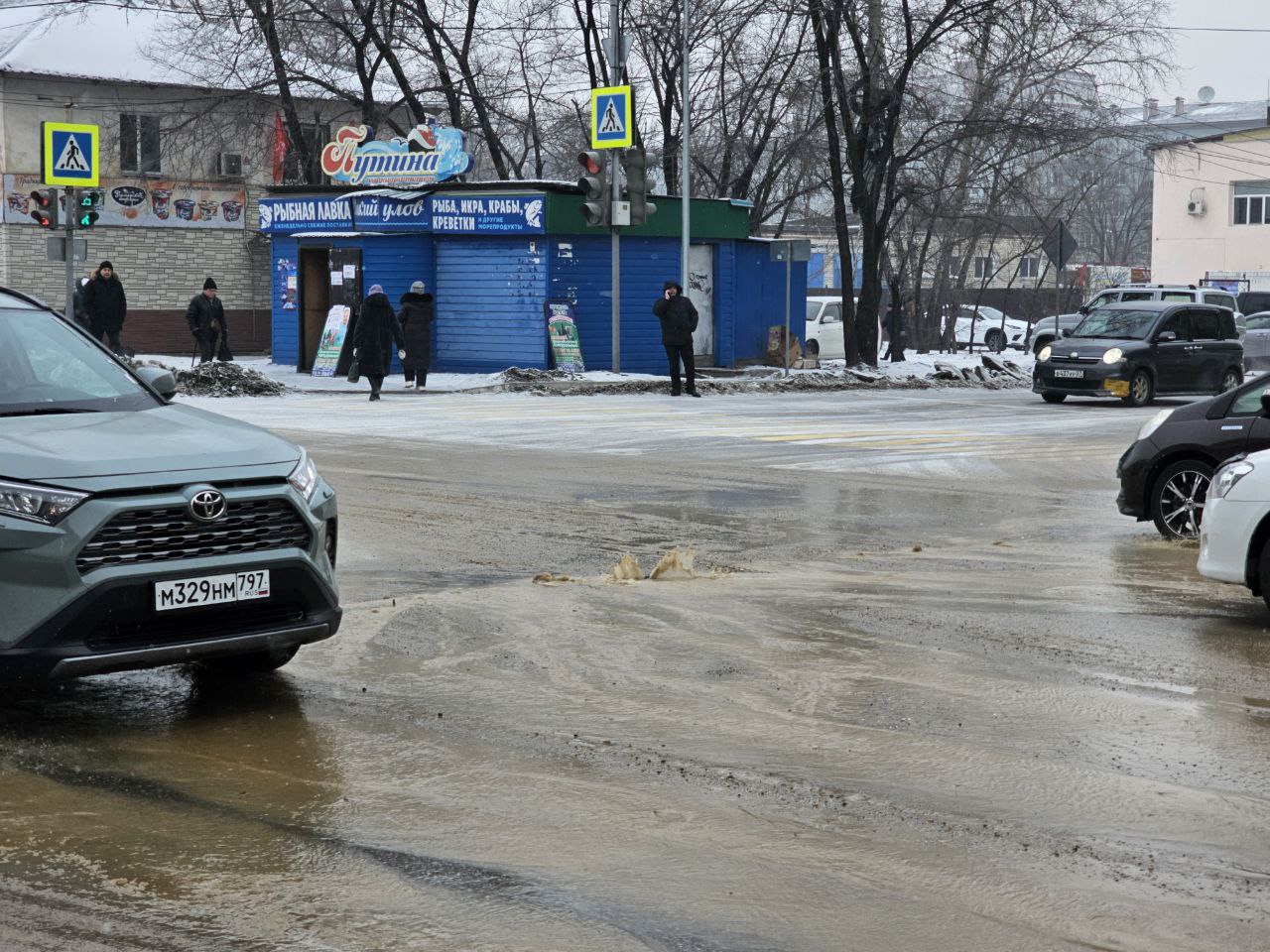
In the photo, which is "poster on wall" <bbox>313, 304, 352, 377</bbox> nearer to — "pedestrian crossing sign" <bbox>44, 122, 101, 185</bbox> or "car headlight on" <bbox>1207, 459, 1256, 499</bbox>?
"pedestrian crossing sign" <bbox>44, 122, 101, 185</bbox>

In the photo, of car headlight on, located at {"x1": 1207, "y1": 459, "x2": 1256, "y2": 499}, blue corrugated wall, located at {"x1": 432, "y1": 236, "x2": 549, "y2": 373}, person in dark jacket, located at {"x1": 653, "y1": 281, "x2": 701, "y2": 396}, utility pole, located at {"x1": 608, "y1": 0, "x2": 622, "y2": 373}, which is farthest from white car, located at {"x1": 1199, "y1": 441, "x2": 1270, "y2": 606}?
blue corrugated wall, located at {"x1": 432, "y1": 236, "x2": 549, "y2": 373}

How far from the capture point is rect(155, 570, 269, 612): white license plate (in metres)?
5.69

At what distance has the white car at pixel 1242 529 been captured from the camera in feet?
27.1

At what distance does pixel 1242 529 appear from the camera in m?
8.30

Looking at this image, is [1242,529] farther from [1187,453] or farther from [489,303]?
[489,303]

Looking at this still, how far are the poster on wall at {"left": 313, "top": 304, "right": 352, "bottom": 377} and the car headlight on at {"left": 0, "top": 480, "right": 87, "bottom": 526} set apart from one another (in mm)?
25291

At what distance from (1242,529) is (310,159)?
105 feet

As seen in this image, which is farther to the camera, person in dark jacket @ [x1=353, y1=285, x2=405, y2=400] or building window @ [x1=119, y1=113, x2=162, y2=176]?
building window @ [x1=119, y1=113, x2=162, y2=176]

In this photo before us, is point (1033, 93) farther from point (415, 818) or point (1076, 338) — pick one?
point (415, 818)

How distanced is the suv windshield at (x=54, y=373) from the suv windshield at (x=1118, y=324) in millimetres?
22699

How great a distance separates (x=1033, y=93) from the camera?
35031 mm

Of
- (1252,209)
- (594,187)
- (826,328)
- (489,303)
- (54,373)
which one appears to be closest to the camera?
(54,373)

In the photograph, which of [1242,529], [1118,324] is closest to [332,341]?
[1118,324]

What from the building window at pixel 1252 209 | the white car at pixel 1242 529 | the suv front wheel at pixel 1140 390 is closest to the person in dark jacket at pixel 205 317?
the suv front wheel at pixel 1140 390
